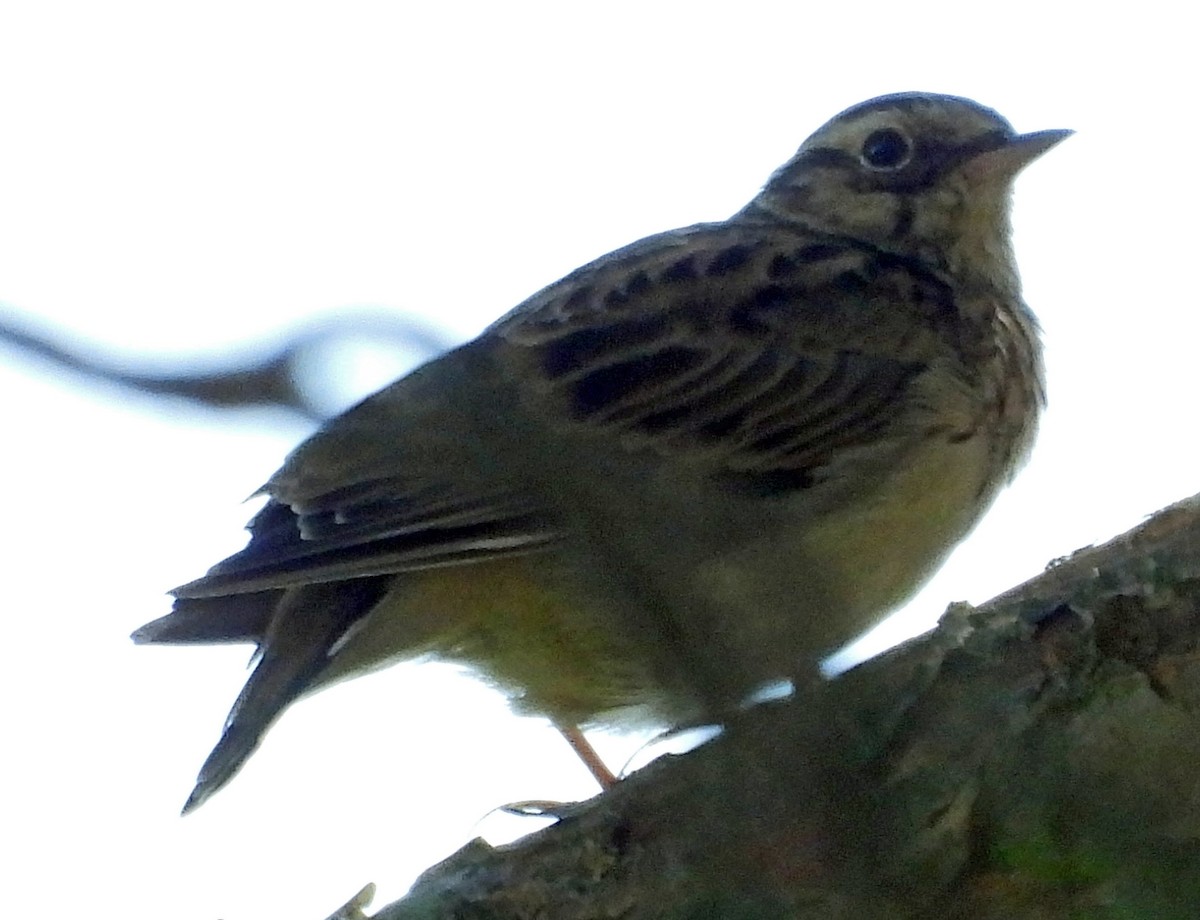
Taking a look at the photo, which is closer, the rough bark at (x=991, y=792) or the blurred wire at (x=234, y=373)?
the blurred wire at (x=234, y=373)

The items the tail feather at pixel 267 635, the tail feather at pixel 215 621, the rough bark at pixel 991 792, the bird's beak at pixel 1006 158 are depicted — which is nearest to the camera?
the rough bark at pixel 991 792

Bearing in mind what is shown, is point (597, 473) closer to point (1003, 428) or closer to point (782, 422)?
point (782, 422)

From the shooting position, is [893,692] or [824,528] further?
[824,528]

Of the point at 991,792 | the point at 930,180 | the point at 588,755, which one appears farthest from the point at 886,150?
the point at 991,792

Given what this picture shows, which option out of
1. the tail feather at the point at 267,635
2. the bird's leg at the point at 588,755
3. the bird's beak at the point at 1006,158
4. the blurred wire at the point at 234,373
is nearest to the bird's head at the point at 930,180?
the bird's beak at the point at 1006,158

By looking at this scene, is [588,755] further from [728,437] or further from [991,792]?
[991,792]

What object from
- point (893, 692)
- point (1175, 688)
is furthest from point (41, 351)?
point (1175, 688)

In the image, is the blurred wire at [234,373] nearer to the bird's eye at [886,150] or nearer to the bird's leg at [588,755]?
the bird's leg at [588,755]

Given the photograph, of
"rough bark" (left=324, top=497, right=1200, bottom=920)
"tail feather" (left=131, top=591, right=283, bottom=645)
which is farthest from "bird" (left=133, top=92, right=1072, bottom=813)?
"rough bark" (left=324, top=497, right=1200, bottom=920)
